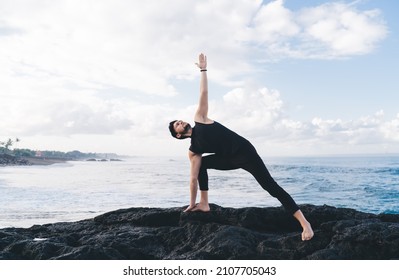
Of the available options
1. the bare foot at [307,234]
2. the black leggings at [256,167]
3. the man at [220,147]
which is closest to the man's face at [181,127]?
Answer: the man at [220,147]

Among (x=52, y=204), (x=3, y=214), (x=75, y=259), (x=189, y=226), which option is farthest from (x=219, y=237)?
(x=52, y=204)

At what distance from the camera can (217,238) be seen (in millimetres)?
4434

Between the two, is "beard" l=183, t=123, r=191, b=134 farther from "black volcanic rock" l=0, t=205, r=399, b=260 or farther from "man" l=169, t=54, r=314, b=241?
"black volcanic rock" l=0, t=205, r=399, b=260

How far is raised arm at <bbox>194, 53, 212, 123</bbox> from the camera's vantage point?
473cm

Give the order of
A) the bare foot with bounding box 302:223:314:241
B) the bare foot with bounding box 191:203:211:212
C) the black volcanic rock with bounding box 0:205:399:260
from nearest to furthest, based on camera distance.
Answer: the black volcanic rock with bounding box 0:205:399:260 → the bare foot with bounding box 302:223:314:241 → the bare foot with bounding box 191:203:211:212

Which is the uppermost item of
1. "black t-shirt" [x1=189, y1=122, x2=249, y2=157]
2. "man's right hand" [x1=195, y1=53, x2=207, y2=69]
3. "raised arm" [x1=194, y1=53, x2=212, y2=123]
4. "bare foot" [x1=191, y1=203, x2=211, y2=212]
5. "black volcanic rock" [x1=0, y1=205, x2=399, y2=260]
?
"man's right hand" [x1=195, y1=53, x2=207, y2=69]

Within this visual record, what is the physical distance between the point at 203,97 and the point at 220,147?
0.66 metres

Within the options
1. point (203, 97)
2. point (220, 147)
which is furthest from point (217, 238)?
point (203, 97)

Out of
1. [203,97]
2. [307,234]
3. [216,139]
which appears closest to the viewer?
[307,234]

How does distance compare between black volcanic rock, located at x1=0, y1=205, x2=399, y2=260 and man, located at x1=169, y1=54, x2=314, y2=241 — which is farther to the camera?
man, located at x1=169, y1=54, x2=314, y2=241

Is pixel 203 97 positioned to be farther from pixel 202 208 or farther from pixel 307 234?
pixel 307 234

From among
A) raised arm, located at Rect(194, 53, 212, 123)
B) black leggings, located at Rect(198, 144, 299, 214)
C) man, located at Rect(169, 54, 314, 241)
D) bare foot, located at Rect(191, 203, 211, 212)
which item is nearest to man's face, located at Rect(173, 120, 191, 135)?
man, located at Rect(169, 54, 314, 241)
